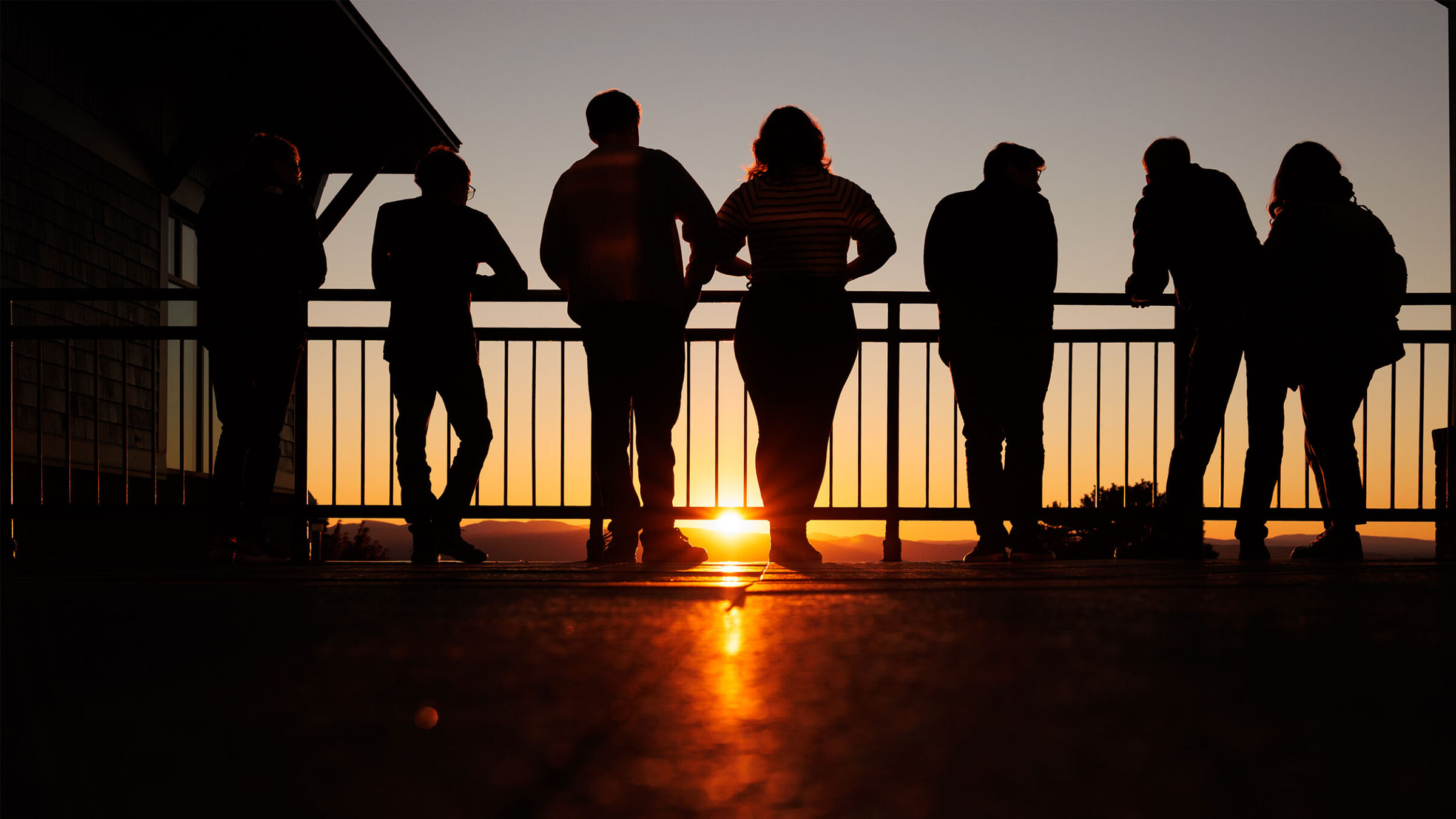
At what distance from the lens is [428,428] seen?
446cm

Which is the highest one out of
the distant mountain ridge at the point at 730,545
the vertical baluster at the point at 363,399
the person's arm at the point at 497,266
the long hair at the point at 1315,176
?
the long hair at the point at 1315,176

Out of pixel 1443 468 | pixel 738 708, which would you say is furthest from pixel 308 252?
pixel 1443 468

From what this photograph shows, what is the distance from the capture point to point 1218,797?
68cm

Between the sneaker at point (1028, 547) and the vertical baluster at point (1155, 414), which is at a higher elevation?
the vertical baluster at point (1155, 414)

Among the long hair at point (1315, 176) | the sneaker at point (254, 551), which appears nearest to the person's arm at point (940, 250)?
the long hair at point (1315, 176)

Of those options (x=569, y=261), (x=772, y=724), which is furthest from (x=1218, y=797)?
(x=569, y=261)

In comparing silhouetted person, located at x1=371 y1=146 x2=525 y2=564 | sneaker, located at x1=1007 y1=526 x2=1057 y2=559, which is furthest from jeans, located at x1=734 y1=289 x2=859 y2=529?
silhouetted person, located at x1=371 y1=146 x2=525 y2=564

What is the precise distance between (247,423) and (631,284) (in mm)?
1407

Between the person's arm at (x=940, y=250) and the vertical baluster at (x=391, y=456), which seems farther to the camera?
the vertical baluster at (x=391, y=456)

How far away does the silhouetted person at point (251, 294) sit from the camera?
165 inches

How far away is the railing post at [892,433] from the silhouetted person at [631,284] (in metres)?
1.46

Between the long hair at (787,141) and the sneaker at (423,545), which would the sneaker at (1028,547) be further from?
the sneaker at (423,545)

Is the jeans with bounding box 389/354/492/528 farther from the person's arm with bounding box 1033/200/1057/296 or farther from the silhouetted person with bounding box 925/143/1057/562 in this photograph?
the person's arm with bounding box 1033/200/1057/296

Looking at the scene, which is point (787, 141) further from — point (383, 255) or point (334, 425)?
point (334, 425)
